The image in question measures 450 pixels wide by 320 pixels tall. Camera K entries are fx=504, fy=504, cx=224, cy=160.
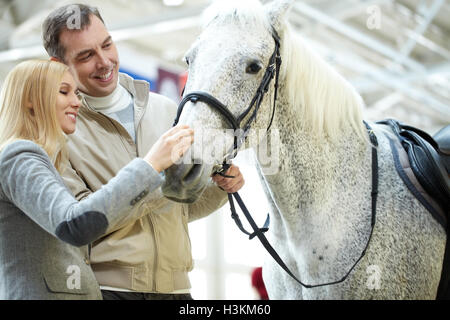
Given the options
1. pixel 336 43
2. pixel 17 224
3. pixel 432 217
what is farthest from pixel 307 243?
pixel 336 43

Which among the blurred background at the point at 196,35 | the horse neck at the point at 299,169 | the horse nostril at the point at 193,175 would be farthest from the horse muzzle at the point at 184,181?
the blurred background at the point at 196,35

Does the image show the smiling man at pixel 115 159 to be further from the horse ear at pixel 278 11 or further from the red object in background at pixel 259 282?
the red object in background at pixel 259 282

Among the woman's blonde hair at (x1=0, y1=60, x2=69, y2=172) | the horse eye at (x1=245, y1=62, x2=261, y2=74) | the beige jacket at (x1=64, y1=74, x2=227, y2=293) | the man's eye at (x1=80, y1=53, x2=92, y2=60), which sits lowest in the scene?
the beige jacket at (x1=64, y1=74, x2=227, y2=293)

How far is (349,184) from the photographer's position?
1625 mm

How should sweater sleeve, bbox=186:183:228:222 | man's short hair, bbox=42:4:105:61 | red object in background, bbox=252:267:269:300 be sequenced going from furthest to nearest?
red object in background, bbox=252:267:269:300, sweater sleeve, bbox=186:183:228:222, man's short hair, bbox=42:4:105:61

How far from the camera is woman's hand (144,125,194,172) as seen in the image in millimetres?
1238

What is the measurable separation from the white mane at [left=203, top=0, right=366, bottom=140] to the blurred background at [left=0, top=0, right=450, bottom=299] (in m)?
1.69

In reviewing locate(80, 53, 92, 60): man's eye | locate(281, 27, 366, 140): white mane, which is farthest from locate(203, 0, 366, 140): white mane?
locate(80, 53, 92, 60): man's eye

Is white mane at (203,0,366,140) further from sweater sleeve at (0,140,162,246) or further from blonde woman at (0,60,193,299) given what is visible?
sweater sleeve at (0,140,162,246)

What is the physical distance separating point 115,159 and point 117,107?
0.19 meters

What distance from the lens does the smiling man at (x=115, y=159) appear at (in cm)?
146

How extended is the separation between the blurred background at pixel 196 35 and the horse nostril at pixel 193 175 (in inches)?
77.7

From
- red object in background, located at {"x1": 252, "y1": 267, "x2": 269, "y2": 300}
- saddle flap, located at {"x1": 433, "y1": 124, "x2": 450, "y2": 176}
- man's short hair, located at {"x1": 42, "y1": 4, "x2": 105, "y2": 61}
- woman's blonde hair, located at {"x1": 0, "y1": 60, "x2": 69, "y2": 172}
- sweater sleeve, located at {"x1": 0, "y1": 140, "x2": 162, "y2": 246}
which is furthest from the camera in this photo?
red object in background, located at {"x1": 252, "y1": 267, "x2": 269, "y2": 300}

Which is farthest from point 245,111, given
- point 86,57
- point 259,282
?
point 259,282
